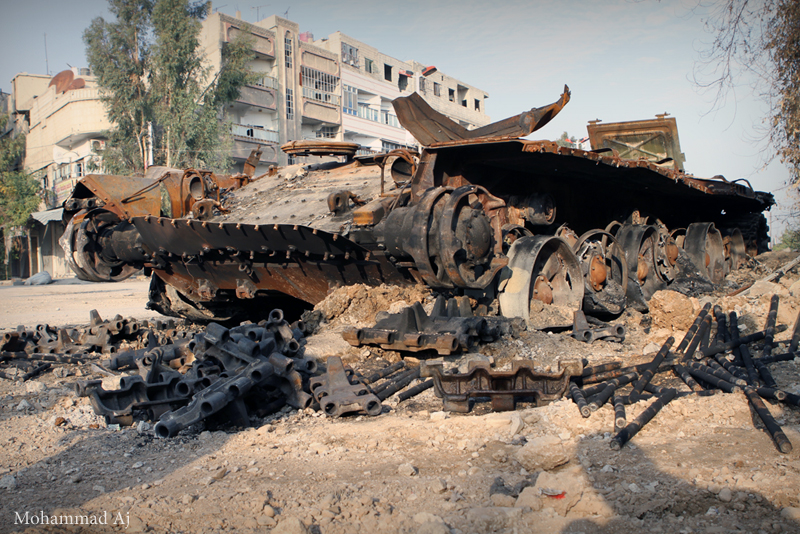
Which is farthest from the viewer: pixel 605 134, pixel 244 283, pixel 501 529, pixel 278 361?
pixel 605 134

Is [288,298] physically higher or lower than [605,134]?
lower

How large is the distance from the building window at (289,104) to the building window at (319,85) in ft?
2.87

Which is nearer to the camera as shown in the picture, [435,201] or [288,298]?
[435,201]

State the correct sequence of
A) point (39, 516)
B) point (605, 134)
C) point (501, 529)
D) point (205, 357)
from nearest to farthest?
point (501, 529) → point (39, 516) → point (205, 357) → point (605, 134)

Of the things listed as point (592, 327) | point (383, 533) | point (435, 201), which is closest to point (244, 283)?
point (435, 201)

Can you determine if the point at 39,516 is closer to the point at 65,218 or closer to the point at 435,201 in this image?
the point at 435,201

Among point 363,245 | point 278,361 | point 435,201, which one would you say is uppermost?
point 435,201

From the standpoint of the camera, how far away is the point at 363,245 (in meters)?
5.41

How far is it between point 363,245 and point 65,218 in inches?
151

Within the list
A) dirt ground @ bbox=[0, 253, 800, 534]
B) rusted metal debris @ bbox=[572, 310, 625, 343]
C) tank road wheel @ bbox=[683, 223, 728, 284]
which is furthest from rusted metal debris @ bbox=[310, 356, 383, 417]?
tank road wheel @ bbox=[683, 223, 728, 284]

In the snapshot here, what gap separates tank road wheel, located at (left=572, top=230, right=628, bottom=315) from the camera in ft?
20.7

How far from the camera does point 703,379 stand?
12.3 feet

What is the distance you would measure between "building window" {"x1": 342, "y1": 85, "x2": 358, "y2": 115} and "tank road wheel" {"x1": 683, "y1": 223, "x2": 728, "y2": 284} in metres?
25.5

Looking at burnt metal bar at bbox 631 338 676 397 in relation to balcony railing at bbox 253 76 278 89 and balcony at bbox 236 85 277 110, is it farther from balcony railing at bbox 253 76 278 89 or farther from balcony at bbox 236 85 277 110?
balcony railing at bbox 253 76 278 89
